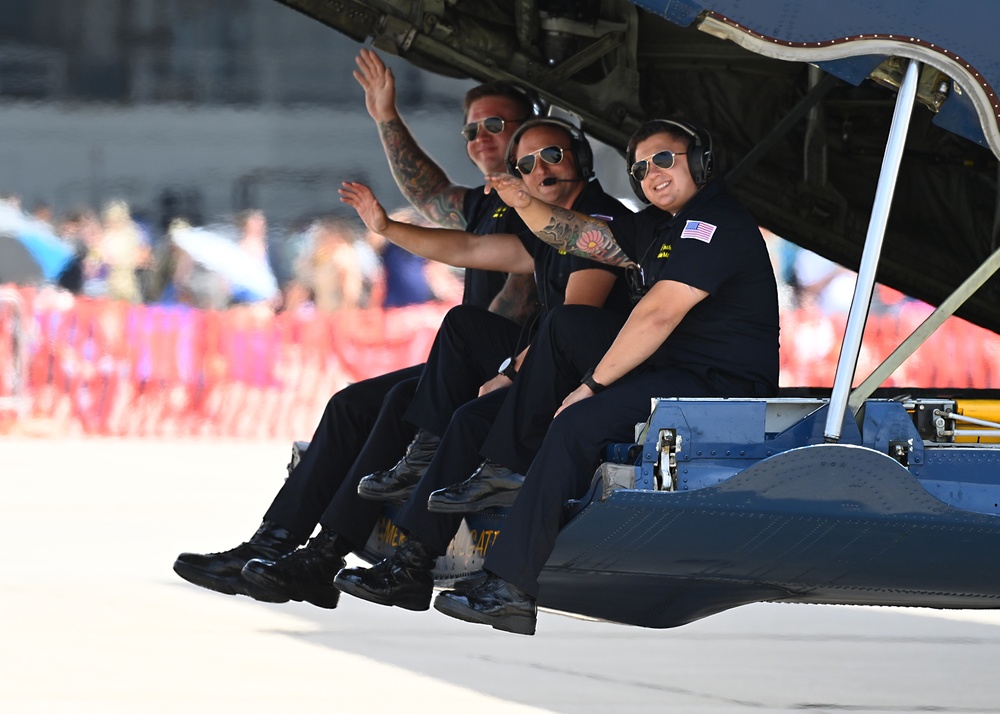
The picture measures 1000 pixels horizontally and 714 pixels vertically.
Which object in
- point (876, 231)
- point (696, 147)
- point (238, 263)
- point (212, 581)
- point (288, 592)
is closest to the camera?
point (876, 231)

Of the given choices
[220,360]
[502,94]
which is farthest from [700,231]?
[220,360]

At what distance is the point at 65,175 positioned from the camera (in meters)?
14.9

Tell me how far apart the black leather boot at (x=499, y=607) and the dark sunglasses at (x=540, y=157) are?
5.84 feet

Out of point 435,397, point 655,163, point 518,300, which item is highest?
point 655,163

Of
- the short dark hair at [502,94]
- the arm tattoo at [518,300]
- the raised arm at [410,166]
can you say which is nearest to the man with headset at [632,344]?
the arm tattoo at [518,300]

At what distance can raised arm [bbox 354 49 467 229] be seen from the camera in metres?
6.60

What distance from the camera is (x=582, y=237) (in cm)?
530

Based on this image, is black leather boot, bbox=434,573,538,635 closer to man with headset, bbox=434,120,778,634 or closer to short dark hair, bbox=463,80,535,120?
man with headset, bbox=434,120,778,634

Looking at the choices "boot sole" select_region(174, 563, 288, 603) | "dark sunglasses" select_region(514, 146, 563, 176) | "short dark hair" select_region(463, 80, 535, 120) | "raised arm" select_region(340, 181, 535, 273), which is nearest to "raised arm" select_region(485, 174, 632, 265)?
"dark sunglasses" select_region(514, 146, 563, 176)

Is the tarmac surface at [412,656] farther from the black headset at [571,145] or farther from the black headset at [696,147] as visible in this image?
the black headset at [571,145]

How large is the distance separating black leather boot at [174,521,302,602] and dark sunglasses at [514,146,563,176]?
5.91ft

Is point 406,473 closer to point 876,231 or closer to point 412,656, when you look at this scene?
point 412,656

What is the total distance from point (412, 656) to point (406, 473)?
0.71 metres

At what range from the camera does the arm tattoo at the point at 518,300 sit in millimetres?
6105
